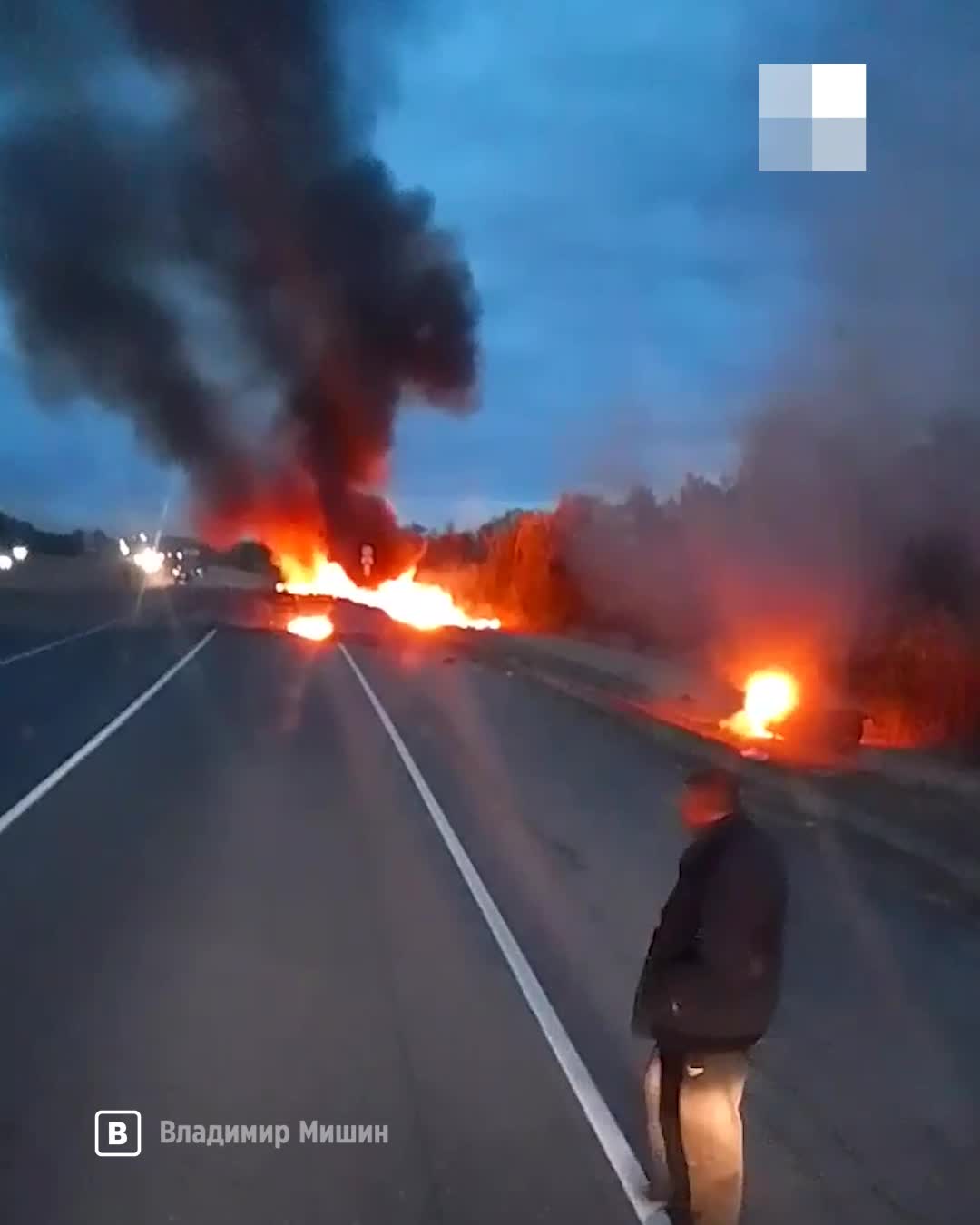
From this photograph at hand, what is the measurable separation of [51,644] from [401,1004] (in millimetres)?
35233

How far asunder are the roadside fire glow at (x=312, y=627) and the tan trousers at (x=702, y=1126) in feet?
141

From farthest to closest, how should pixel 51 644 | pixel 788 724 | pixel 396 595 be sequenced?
pixel 396 595
pixel 51 644
pixel 788 724

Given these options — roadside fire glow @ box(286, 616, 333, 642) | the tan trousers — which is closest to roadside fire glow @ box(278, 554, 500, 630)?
roadside fire glow @ box(286, 616, 333, 642)

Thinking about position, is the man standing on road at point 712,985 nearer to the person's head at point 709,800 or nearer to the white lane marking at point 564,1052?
the person's head at point 709,800

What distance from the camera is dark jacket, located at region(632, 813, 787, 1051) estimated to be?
5.20 m

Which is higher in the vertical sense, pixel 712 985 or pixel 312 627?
pixel 312 627

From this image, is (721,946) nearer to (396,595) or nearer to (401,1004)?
(401,1004)

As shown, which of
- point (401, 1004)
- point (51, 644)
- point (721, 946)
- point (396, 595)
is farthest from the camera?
point (396, 595)

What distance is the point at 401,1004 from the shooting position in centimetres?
884

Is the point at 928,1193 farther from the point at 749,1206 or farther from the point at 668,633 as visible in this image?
the point at 668,633

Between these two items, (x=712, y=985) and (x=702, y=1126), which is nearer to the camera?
(x=712, y=985)

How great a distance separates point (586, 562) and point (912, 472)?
25743 millimetres

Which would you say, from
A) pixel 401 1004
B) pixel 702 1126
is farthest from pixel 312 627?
pixel 702 1126

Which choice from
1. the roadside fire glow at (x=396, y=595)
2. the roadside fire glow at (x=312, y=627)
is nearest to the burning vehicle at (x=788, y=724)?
the roadside fire glow at (x=312, y=627)
